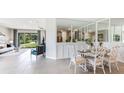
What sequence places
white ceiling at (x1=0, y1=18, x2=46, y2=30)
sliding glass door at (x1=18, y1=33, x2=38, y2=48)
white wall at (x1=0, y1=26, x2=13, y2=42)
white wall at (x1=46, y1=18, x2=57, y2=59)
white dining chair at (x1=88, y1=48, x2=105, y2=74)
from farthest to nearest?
sliding glass door at (x1=18, y1=33, x2=38, y2=48) < white wall at (x1=0, y1=26, x2=13, y2=42) < white ceiling at (x1=0, y1=18, x2=46, y2=30) < white wall at (x1=46, y1=18, x2=57, y2=59) < white dining chair at (x1=88, y1=48, x2=105, y2=74)

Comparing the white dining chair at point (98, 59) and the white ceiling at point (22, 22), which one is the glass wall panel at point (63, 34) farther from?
the white dining chair at point (98, 59)

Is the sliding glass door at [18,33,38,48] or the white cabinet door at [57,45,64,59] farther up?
the sliding glass door at [18,33,38,48]

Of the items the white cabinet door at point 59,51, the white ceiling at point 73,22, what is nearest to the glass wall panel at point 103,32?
the white ceiling at point 73,22

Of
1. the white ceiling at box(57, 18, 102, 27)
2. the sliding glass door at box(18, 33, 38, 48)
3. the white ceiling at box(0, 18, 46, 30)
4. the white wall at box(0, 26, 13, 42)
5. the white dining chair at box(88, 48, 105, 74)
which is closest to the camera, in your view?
the white dining chair at box(88, 48, 105, 74)

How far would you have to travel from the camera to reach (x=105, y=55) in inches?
175

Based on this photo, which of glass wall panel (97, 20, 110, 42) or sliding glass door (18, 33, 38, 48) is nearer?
glass wall panel (97, 20, 110, 42)

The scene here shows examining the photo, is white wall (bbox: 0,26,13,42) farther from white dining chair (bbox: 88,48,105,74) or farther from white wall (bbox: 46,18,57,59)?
white dining chair (bbox: 88,48,105,74)

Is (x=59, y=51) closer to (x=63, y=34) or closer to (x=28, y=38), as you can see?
(x=63, y=34)

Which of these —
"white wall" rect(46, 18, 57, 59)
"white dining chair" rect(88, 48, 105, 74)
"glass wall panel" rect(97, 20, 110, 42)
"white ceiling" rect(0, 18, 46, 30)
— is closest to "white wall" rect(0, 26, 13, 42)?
"white ceiling" rect(0, 18, 46, 30)

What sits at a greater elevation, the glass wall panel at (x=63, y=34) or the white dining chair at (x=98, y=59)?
the glass wall panel at (x=63, y=34)
